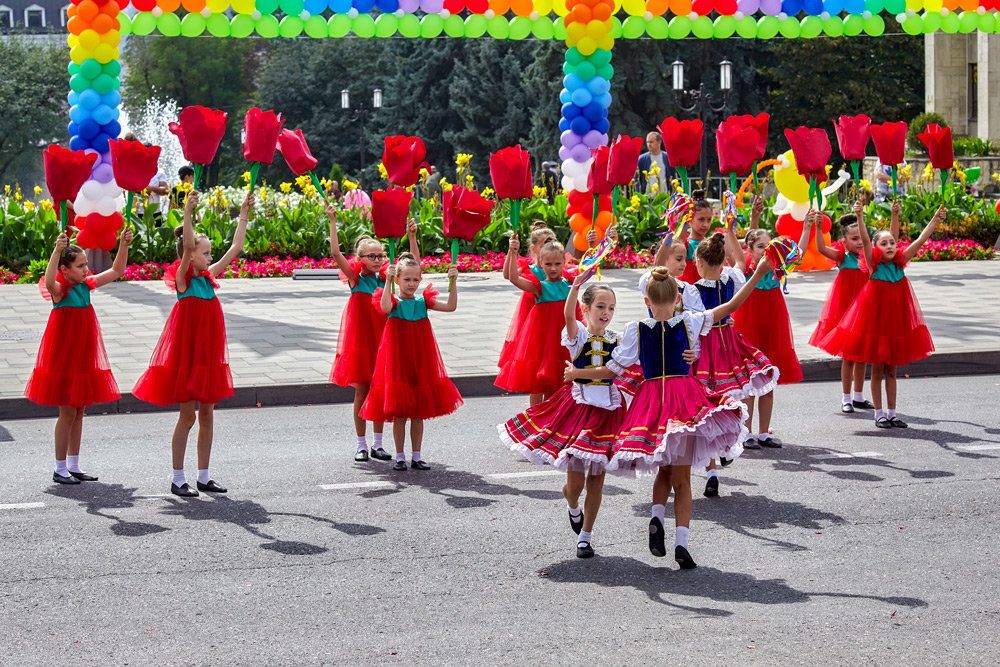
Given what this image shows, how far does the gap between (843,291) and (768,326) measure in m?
1.39

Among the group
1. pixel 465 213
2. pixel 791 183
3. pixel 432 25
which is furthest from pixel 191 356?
pixel 432 25

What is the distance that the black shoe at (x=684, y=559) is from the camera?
5906mm

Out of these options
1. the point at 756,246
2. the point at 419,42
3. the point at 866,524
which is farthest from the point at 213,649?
the point at 419,42

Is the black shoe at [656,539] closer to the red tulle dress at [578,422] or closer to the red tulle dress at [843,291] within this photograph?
the red tulle dress at [578,422]

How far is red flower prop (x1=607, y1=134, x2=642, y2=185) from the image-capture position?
8750 millimetres

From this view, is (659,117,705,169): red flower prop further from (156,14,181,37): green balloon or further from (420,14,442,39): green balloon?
(156,14,181,37): green balloon

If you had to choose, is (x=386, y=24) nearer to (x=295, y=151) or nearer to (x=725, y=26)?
(x=725, y=26)

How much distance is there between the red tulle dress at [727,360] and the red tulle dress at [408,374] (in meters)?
1.66

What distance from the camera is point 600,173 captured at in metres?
9.05

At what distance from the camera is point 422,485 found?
7785mm

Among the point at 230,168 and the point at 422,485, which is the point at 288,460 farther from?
the point at 230,168

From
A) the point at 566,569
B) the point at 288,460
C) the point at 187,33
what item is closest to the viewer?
the point at 566,569

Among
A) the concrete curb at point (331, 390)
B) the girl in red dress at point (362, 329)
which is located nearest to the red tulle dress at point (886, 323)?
the concrete curb at point (331, 390)

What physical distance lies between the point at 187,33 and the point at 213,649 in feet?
42.1
